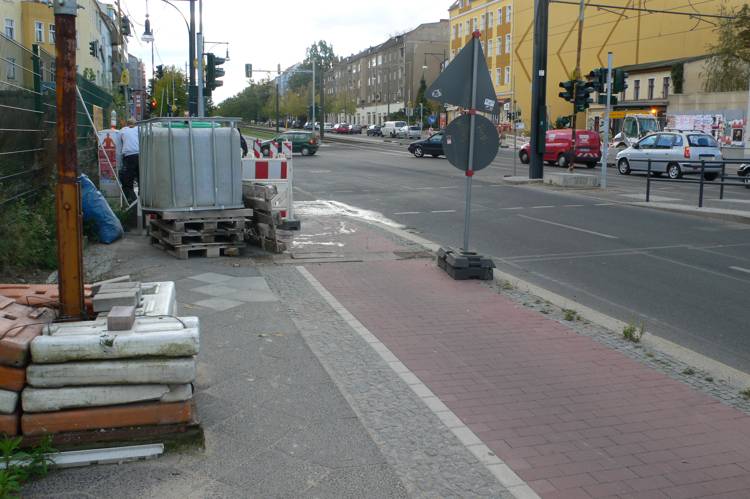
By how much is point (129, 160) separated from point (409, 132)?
64819 mm

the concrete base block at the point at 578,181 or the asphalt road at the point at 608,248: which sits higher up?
the concrete base block at the point at 578,181

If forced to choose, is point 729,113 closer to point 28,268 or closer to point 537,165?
point 537,165

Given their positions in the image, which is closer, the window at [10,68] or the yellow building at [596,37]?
the window at [10,68]

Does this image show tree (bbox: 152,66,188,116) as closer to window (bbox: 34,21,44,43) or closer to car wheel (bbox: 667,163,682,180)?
window (bbox: 34,21,44,43)

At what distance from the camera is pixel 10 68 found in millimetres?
9359

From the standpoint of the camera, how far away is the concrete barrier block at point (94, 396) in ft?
12.6

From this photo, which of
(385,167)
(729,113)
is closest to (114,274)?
(385,167)

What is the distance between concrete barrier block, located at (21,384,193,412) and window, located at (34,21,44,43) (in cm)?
5250

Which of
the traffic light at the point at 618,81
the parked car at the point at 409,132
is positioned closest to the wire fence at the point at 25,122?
the traffic light at the point at 618,81

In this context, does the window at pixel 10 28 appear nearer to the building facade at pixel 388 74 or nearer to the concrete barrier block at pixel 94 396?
the concrete barrier block at pixel 94 396

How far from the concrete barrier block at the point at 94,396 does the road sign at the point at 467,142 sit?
6055mm

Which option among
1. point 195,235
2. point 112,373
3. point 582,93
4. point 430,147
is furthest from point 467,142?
point 430,147

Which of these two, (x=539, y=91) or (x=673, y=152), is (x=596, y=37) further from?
(x=539, y=91)

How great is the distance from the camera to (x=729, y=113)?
4375 cm
